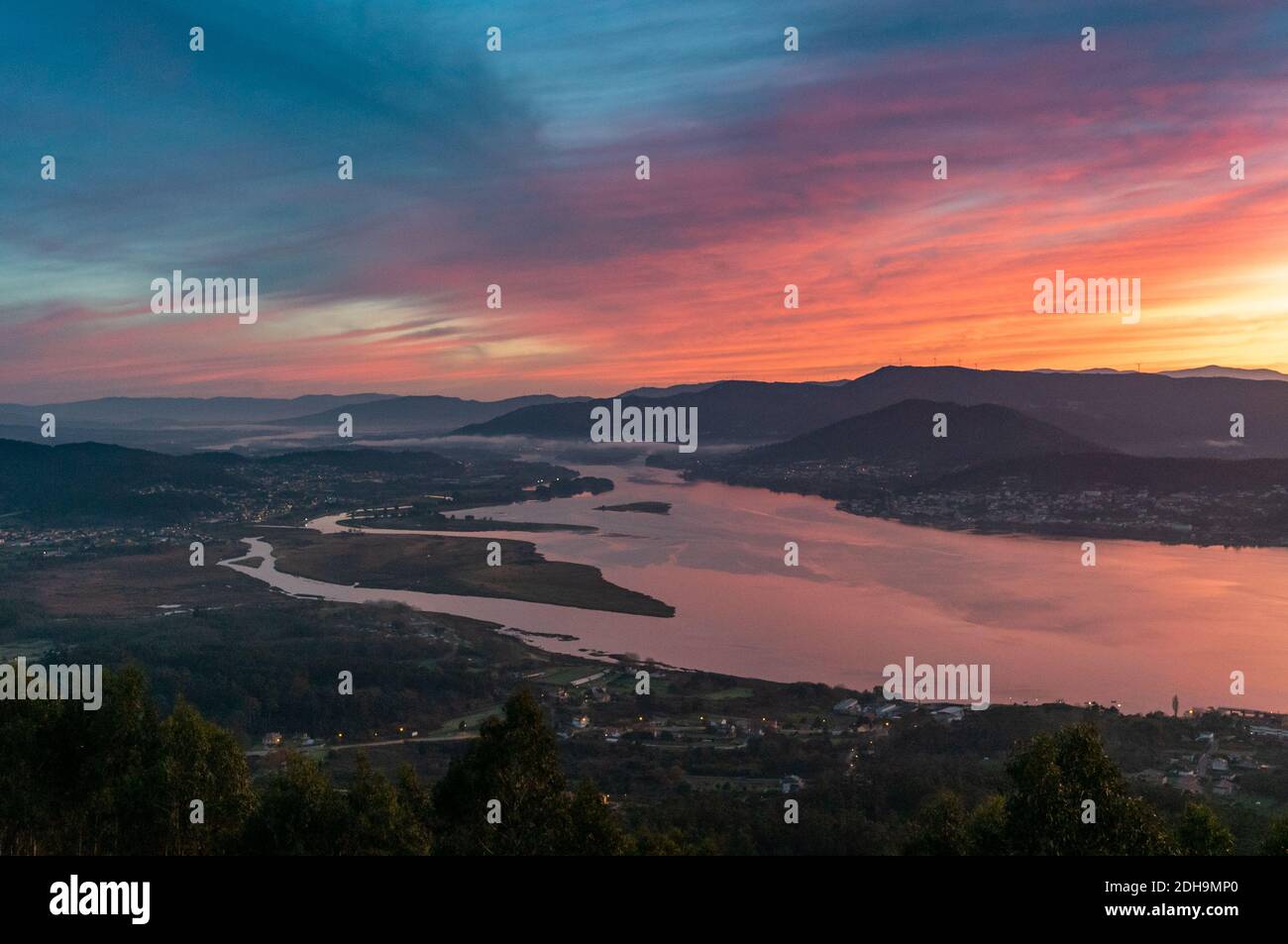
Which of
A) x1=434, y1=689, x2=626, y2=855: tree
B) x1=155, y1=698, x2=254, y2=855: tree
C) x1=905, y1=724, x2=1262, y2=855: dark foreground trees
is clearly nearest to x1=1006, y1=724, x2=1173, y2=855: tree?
x1=905, y1=724, x2=1262, y2=855: dark foreground trees

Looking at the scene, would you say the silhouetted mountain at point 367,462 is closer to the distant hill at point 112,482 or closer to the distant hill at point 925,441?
the distant hill at point 112,482

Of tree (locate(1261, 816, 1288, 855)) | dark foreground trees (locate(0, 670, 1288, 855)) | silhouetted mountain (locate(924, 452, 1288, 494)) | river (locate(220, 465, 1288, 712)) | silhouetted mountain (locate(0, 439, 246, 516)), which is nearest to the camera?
tree (locate(1261, 816, 1288, 855))

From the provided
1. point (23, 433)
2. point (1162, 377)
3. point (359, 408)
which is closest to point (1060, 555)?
point (1162, 377)

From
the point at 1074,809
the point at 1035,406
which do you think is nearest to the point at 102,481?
the point at 1074,809

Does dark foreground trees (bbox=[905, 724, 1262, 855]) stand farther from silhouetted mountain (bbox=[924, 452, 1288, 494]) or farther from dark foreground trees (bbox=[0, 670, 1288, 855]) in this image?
silhouetted mountain (bbox=[924, 452, 1288, 494])

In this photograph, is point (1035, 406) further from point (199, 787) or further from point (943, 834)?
point (199, 787)
